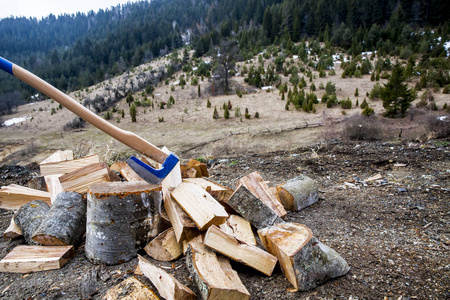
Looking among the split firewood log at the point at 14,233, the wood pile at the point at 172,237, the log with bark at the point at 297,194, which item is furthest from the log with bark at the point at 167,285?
the log with bark at the point at 297,194

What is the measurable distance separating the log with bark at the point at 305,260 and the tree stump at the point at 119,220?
0.99 m

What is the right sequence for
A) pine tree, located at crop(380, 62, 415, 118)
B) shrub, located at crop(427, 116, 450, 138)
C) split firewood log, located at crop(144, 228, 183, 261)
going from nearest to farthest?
split firewood log, located at crop(144, 228, 183, 261)
shrub, located at crop(427, 116, 450, 138)
pine tree, located at crop(380, 62, 415, 118)

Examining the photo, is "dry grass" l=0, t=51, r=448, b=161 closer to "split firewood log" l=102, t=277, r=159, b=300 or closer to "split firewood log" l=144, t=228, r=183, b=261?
"split firewood log" l=144, t=228, r=183, b=261

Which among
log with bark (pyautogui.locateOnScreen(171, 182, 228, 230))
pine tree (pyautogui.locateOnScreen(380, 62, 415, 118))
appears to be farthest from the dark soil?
pine tree (pyautogui.locateOnScreen(380, 62, 415, 118))

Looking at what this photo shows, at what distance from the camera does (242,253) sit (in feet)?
5.87

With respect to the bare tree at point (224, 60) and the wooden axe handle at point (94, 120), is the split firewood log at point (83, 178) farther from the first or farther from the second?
the bare tree at point (224, 60)

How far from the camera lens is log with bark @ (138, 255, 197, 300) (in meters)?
1.47

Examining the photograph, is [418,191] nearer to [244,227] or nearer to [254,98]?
[244,227]

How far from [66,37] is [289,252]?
380ft

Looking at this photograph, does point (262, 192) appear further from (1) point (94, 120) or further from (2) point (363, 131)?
(2) point (363, 131)

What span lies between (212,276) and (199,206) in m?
0.58

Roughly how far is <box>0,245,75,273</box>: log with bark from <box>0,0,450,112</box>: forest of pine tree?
22.8 meters

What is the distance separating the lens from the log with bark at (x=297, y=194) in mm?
2980

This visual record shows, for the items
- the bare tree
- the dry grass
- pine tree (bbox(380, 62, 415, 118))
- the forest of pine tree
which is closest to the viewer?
the dry grass
